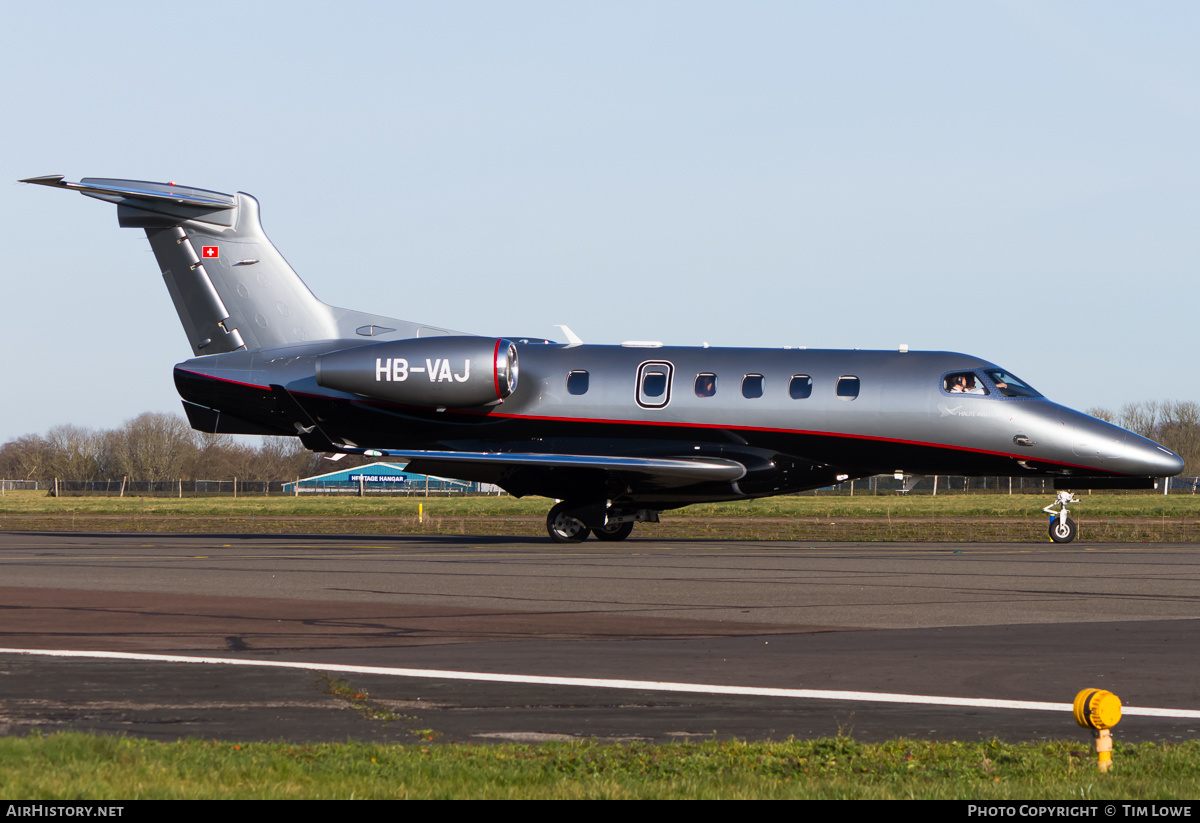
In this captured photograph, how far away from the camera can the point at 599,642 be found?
10.1 metres

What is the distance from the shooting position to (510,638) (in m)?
10.4

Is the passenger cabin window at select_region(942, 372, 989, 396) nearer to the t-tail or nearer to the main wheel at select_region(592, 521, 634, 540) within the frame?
the main wheel at select_region(592, 521, 634, 540)

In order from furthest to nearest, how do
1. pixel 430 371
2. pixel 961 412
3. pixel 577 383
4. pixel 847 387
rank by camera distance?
pixel 577 383 → pixel 430 371 → pixel 847 387 → pixel 961 412

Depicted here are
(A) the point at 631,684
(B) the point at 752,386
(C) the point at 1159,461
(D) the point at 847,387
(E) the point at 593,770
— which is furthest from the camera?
(B) the point at 752,386

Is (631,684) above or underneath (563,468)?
underneath

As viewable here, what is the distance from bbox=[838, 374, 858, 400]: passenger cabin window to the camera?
76.1ft

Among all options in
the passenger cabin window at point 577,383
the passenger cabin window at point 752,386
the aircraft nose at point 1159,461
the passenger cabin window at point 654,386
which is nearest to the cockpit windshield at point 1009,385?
the aircraft nose at point 1159,461

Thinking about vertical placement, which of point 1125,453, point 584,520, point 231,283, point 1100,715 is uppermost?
point 231,283

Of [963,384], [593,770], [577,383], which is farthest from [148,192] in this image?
[593,770]

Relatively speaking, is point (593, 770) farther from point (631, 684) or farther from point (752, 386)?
point (752, 386)

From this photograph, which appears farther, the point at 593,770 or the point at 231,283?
the point at 231,283

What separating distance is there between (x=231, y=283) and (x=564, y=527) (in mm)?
9000

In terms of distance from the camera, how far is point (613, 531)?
995 inches

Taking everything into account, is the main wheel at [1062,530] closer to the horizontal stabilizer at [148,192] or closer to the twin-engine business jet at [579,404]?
the twin-engine business jet at [579,404]
